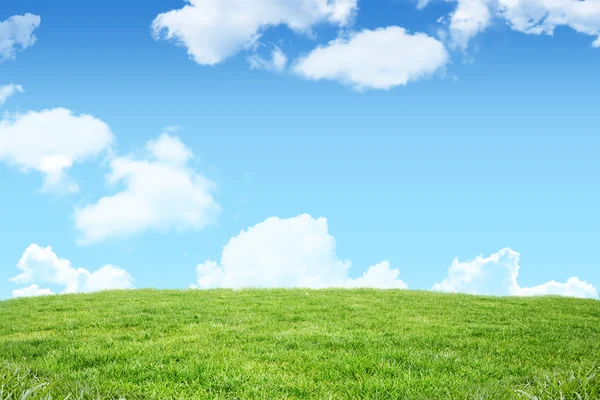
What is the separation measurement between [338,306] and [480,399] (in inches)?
298

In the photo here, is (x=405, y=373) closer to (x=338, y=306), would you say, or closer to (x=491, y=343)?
(x=491, y=343)

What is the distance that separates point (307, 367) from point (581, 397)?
3.43m

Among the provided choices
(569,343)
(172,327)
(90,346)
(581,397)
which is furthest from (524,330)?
(90,346)

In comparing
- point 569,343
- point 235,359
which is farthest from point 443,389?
point 569,343

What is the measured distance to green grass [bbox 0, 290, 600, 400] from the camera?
21.6ft

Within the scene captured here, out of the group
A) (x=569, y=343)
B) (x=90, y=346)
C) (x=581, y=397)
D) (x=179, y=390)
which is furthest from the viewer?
(x=569, y=343)

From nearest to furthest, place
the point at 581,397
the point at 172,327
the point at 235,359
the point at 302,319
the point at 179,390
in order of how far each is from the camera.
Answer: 1. the point at 581,397
2. the point at 179,390
3. the point at 235,359
4. the point at 172,327
5. the point at 302,319

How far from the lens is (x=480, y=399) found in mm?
6055

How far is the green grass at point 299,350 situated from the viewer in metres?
6.59

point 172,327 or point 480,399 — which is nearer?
point 480,399

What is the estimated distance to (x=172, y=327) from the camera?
35.5ft

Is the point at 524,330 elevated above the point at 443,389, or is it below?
above

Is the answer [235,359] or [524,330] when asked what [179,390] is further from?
[524,330]

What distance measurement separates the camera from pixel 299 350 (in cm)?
840
